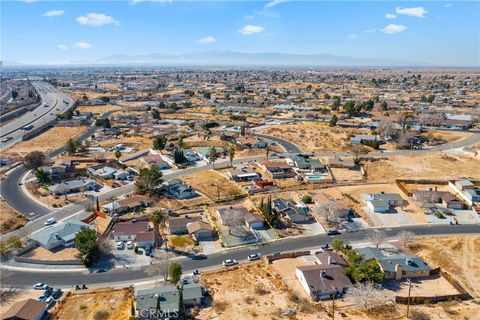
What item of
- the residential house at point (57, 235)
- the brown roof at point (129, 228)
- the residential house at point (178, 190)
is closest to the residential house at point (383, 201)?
the residential house at point (178, 190)

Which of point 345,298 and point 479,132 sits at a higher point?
point 479,132

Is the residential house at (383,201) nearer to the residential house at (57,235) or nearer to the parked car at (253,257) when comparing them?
the parked car at (253,257)

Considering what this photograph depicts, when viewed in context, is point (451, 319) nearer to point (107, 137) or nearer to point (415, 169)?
point (415, 169)

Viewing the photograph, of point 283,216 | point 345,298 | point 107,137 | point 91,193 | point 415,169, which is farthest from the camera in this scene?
point 107,137

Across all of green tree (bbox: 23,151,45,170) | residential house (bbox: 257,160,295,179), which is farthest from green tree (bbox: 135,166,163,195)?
green tree (bbox: 23,151,45,170)

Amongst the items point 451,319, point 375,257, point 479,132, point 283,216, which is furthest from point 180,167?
point 479,132

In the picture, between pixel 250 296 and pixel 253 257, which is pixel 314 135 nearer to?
pixel 253 257
